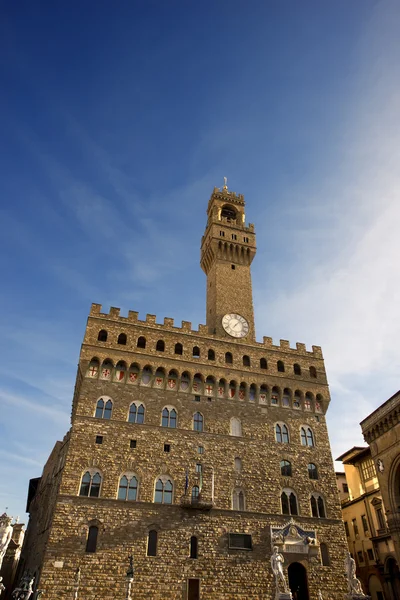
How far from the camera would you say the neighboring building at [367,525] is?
1350 inches

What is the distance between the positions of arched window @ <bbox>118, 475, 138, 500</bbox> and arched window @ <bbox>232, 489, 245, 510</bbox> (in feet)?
21.8

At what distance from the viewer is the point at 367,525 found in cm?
3788

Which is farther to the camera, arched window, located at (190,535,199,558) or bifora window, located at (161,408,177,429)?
bifora window, located at (161,408,177,429)

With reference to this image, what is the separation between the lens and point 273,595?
1049 inches

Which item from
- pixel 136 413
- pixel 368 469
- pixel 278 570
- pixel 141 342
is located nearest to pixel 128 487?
pixel 136 413

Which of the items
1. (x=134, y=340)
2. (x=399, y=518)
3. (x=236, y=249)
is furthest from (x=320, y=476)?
(x=236, y=249)

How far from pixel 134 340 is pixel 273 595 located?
18503 mm

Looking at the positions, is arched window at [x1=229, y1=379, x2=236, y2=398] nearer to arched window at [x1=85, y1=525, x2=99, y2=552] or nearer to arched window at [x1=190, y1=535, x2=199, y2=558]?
arched window at [x1=190, y1=535, x2=199, y2=558]

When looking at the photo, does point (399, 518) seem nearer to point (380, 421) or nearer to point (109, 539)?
point (380, 421)

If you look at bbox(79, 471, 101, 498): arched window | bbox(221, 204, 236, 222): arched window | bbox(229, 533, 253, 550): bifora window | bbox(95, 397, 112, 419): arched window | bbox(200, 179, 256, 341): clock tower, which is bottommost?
bbox(229, 533, 253, 550): bifora window

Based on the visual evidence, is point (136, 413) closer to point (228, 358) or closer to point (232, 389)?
point (232, 389)

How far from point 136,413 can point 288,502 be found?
12.2 meters

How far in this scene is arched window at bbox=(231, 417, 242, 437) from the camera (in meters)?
31.7

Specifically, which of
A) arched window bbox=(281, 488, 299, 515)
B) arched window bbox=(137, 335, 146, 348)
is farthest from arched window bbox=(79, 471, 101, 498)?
arched window bbox=(281, 488, 299, 515)
